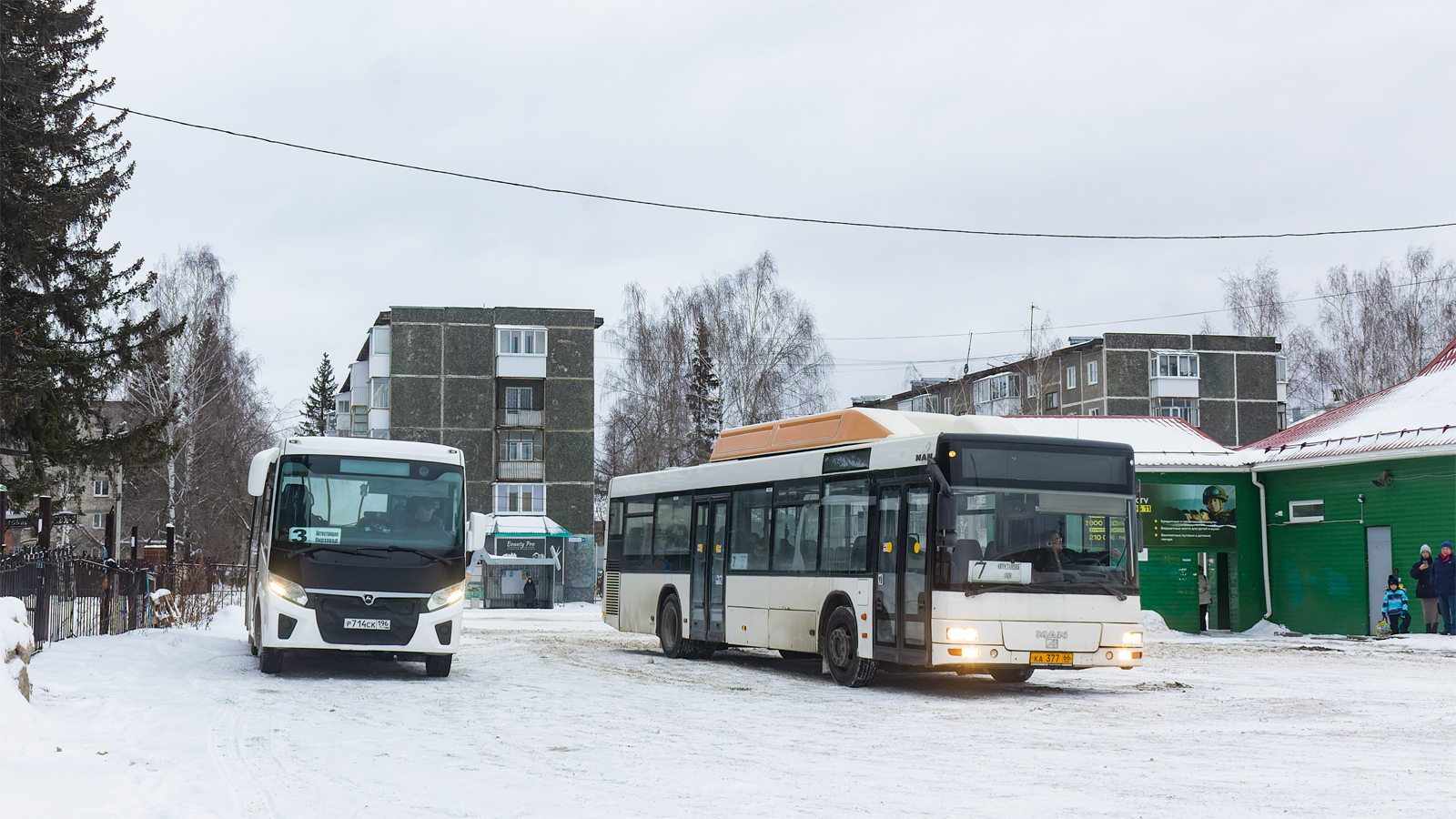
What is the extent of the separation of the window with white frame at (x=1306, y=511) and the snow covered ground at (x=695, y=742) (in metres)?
12.5

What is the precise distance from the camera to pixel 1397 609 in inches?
1067

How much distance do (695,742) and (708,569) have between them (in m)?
9.03

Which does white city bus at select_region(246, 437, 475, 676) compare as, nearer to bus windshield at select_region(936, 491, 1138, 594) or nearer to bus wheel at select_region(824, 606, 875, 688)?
bus wheel at select_region(824, 606, 875, 688)

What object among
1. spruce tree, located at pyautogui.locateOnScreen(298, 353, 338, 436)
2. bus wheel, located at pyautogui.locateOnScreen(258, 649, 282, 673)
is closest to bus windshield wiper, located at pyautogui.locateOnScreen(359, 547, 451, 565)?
bus wheel, located at pyautogui.locateOnScreen(258, 649, 282, 673)

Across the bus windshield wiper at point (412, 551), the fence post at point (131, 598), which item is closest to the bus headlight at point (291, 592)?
the bus windshield wiper at point (412, 551)

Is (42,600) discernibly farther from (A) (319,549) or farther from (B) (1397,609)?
(B) (1397,609)

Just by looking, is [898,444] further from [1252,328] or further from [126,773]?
[1252,328]

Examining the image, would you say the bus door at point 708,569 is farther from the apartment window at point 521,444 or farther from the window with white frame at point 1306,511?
the apartment window at point 521,444

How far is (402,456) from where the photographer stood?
16.3m

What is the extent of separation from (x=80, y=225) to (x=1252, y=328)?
57.0 meters

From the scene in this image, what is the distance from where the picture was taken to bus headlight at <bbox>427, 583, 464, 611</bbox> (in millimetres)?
15797

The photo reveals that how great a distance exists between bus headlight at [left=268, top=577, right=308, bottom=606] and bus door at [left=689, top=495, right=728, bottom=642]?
612cm

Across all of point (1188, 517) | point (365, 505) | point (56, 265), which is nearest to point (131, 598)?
point (56, 265)

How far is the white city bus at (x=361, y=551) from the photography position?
15414 millimetres
